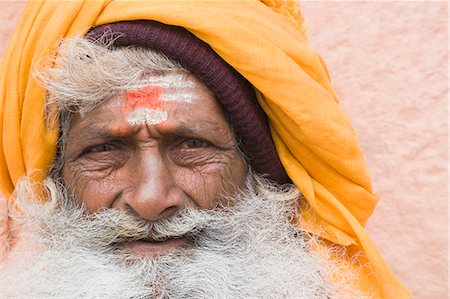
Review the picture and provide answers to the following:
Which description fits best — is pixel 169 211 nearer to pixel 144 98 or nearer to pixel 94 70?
pixel 144 98

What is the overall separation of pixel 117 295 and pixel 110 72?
0.54 m

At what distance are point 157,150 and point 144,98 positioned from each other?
13 cm

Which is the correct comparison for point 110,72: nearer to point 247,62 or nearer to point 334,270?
point 247,62

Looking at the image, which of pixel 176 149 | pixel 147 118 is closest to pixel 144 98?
pixel 147 118

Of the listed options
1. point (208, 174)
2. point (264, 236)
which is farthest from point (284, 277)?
point (208, 174)

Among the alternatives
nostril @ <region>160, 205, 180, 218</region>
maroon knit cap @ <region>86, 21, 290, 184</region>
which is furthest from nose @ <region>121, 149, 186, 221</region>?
maroon knit cap @ <region>86, 21, 290, 184</region>

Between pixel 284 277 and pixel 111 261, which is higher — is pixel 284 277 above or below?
above

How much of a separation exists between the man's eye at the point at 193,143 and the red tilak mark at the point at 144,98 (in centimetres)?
12

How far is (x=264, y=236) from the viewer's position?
6.18ft

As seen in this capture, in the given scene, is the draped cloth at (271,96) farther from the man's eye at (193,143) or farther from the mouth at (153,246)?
the mouth at (153,246)

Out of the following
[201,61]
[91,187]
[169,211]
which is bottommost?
[91,187]

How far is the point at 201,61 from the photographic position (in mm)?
1755

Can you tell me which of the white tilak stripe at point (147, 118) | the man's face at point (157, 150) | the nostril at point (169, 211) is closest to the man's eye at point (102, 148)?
the man's face at point (157, 150)

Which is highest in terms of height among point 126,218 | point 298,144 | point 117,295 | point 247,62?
point 247,62
